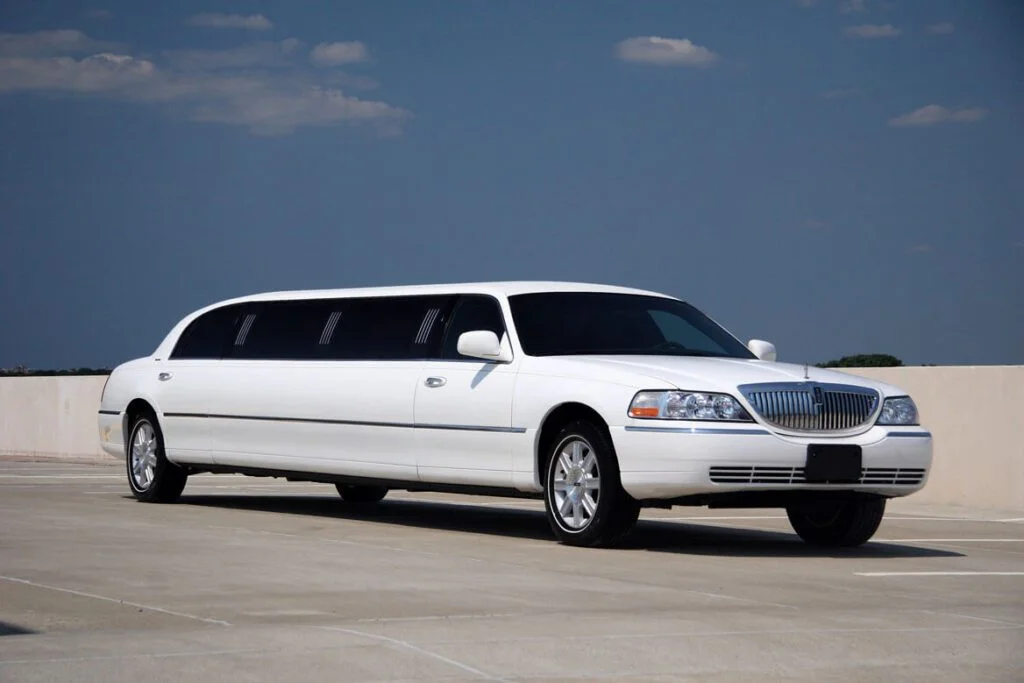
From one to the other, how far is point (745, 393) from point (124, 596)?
4.12m

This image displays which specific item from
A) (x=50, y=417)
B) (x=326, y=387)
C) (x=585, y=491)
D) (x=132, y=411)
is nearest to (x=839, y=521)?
(x=585, y=491)

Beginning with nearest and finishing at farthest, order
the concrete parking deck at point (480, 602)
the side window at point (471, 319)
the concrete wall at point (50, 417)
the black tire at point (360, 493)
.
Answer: the concrete parking deck at point (480, 602) → the side window at point (471, 319) → the black tire at point (360, 493) → the concrete wall at point (50, 417)

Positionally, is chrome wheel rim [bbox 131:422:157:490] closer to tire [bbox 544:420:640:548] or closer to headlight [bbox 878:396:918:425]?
tire [bbox 544:420:640:548]

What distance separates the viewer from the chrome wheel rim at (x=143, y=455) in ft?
48.9

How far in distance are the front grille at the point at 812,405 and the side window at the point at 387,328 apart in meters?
2.73

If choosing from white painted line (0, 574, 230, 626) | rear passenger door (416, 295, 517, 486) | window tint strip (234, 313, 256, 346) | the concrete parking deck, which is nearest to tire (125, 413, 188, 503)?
window tint strip (234, 313, 256, 346)

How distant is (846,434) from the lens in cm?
1080

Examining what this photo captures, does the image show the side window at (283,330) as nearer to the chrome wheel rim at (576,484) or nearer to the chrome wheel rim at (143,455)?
the chrome wheel rim at (143,455)

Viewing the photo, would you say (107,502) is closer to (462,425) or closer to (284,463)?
(284,463)

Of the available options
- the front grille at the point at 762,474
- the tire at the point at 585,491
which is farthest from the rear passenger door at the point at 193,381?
the front grille at the point at 762,474

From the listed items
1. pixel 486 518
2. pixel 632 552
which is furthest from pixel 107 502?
pixel 632 552

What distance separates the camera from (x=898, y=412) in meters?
11.2

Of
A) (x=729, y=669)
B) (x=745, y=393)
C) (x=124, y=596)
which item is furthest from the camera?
(x=745, y=393)

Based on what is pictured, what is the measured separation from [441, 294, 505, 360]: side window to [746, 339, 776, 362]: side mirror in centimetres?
182
